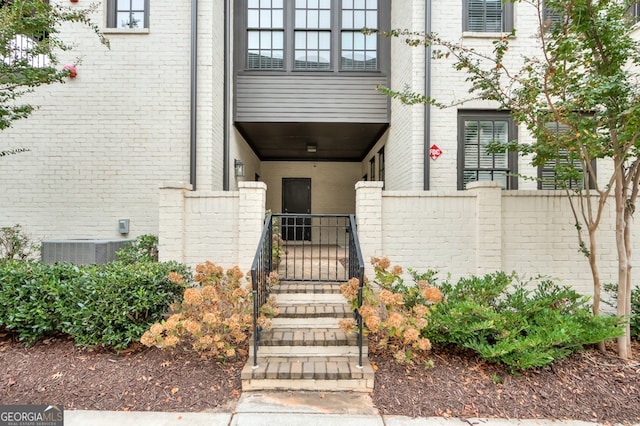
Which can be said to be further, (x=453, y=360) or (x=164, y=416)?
(x=453, y=360)

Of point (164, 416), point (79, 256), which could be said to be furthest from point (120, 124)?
point (164, 416)

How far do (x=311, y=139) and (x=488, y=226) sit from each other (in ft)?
15.5

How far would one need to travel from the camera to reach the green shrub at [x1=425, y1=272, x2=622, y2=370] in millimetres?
2842

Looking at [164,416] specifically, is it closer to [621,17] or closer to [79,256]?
[79,256]

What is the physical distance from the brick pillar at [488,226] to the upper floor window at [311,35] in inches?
138

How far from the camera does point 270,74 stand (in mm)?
6242

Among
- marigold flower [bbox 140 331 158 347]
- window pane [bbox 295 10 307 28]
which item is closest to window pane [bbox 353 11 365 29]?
window pane [bbox 295 10 307 28]

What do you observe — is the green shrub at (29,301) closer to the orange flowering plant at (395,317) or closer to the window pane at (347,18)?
the orange flowering plant at (395,317)

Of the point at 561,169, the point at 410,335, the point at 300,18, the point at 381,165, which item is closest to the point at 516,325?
the point at 410,335

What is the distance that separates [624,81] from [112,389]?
18.0ft

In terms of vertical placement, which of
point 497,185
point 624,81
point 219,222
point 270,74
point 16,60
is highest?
point 270,74

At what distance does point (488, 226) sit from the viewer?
4078 mm

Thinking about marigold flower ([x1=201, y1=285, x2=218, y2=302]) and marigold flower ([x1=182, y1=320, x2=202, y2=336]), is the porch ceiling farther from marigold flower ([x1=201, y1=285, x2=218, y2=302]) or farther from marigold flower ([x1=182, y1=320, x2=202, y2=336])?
marigold flower ([x1=182, y1=320, x2=202, y2=336])

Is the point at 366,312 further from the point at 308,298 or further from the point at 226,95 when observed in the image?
the point at 226,95
